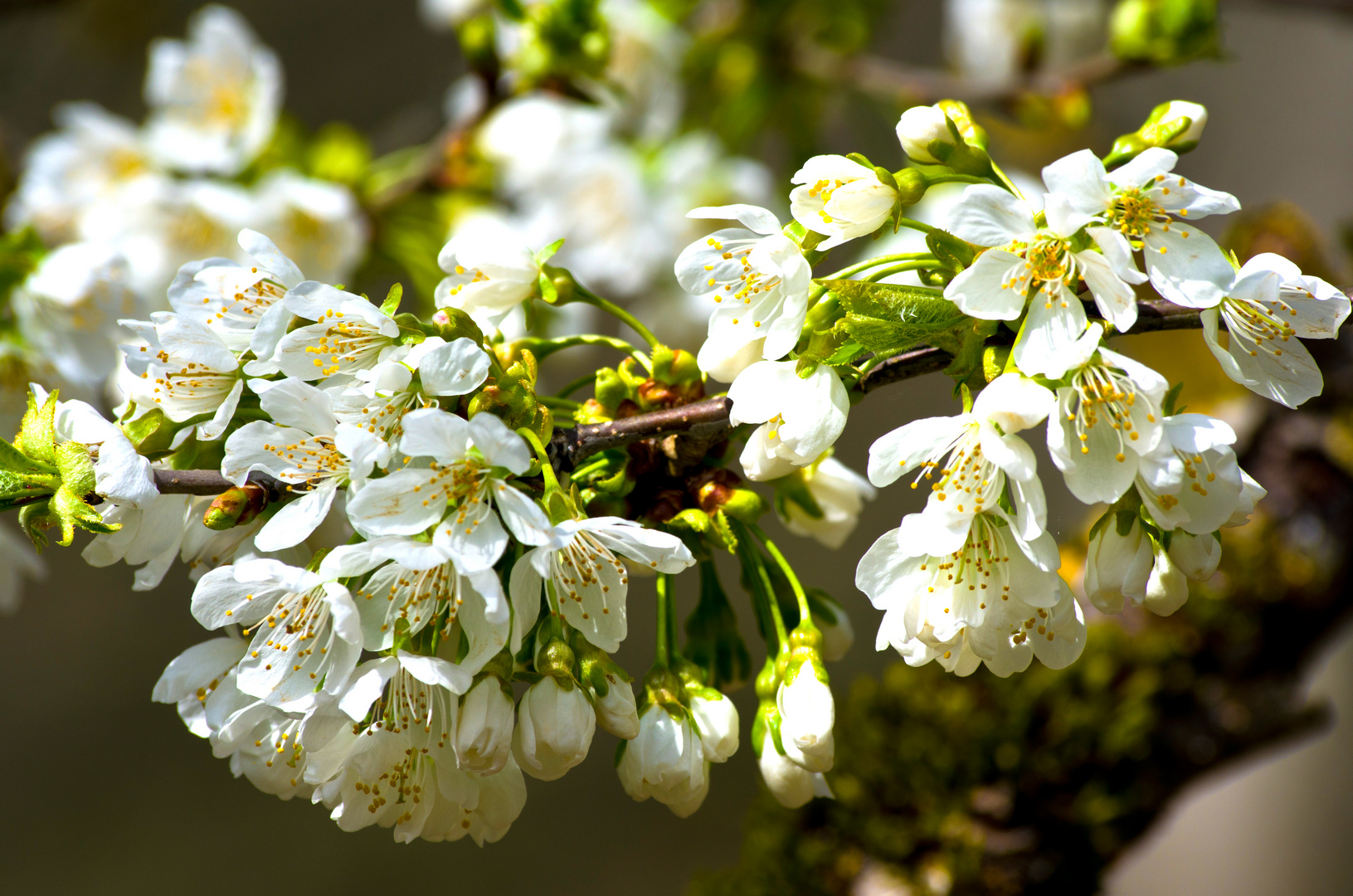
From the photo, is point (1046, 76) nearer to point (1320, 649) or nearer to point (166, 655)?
point (1320, 649)

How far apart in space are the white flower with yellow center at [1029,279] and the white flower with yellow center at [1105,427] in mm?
24

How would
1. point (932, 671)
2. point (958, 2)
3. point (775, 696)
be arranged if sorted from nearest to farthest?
1. point (775, 696)
2. point (932, 671)
3. point (958, 2)

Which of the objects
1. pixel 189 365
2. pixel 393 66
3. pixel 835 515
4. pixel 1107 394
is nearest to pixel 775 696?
pixel 835 515

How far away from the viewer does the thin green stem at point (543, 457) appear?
0.52 m

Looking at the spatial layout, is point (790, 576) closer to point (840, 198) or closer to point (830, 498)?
point (830, 498)

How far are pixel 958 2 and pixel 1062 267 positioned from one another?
61.6 inches

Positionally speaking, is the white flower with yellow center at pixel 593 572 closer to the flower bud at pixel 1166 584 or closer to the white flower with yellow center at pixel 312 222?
the flower bud at pixel 1166 584

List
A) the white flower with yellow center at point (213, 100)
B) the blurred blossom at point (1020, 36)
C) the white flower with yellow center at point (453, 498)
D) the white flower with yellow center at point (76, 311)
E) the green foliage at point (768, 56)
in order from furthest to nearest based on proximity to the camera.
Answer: the green foliage at point (768, 56) < the blurred blossom at point (1020, 36) < the white flower with yellow center at point (213, 100) < the white flower with yellow center at point (76, 311) < the white flower with yellow center at point (453, 498)

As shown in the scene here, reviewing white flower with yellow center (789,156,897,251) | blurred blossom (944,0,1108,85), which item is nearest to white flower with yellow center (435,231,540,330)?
white flower with yellow center (789,156,897,251)

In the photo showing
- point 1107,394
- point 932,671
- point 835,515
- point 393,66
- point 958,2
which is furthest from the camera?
point 393,66

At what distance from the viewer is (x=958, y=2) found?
180 cm

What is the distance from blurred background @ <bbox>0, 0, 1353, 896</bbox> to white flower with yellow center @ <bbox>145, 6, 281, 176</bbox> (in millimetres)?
387

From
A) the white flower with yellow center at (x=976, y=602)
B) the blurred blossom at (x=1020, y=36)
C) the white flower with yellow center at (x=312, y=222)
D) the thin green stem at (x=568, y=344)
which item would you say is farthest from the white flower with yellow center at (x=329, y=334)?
the blurred blossom at (x=1020, y=36)

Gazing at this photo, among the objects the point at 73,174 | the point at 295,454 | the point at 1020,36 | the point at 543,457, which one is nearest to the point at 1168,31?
the point at 1020,36
